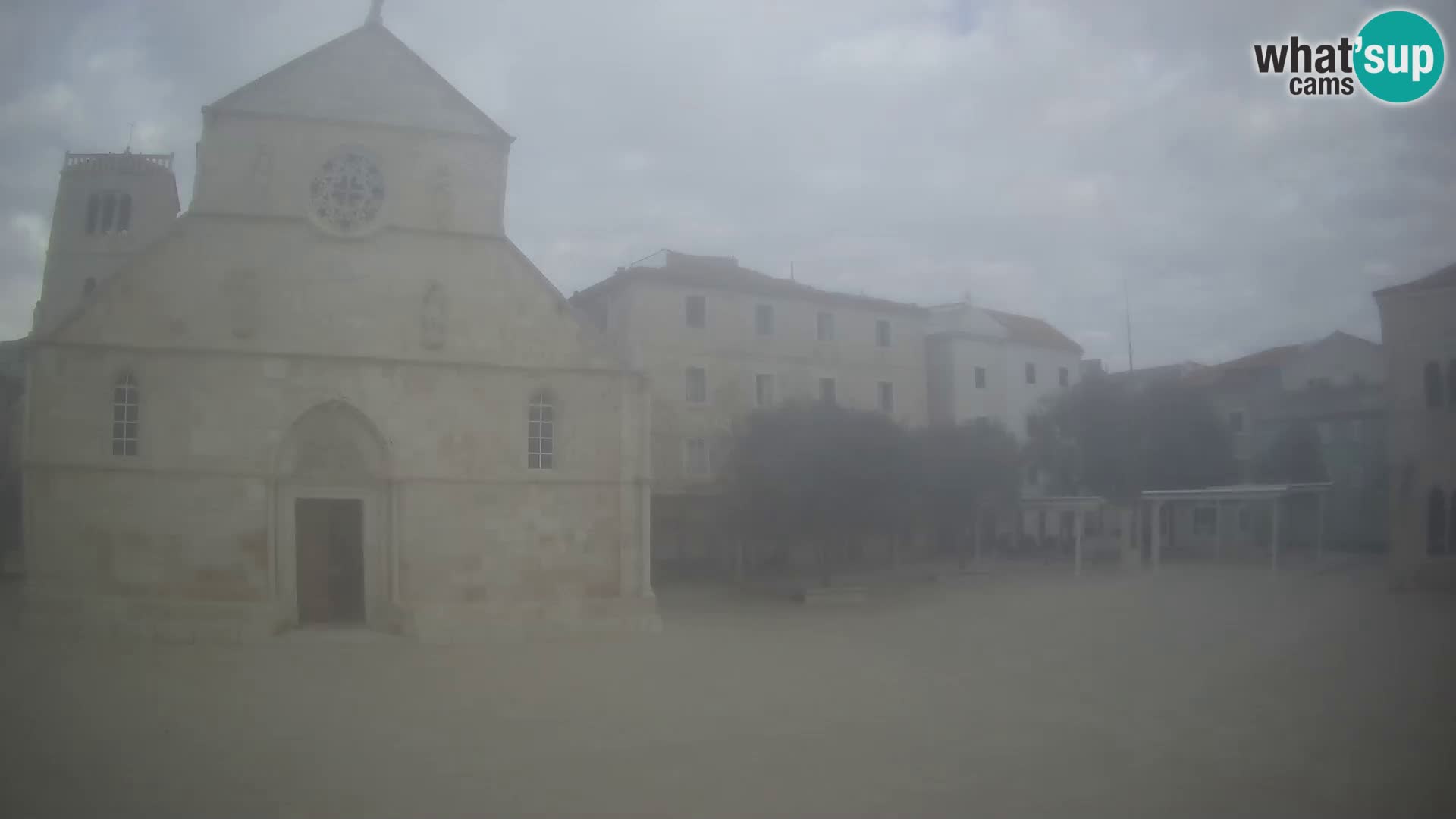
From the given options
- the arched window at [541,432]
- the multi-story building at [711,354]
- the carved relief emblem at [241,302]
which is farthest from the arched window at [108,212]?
the multi-story building at [711,354]

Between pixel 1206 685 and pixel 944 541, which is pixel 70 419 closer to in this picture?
pixel 1206 685

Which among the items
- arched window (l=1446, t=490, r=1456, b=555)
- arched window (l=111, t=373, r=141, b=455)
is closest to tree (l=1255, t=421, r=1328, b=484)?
arched window (l=1446, t=490, r=1456, b=555)

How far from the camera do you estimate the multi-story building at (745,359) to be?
33344 millimetres

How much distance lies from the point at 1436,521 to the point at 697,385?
22160 mm

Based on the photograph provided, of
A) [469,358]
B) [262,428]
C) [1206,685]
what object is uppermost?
[469,358]

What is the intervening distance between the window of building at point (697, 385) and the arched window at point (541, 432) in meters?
13.1

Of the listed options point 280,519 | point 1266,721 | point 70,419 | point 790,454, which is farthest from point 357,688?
point 790,454

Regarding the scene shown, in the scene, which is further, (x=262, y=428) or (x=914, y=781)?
(x=262, y=428)

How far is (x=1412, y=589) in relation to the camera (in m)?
22.0

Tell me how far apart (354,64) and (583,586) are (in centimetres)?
1263

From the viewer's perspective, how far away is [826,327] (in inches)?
1491

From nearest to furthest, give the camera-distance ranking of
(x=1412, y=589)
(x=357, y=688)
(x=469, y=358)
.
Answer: (x=357, y=688), (x=469, y=358), (x=1412, y=589)

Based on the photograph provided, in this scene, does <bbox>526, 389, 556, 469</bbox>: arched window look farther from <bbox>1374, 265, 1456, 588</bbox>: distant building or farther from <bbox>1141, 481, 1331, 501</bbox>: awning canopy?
<bbox>1141, 481, 1331, 501</bbox>: awning canopy

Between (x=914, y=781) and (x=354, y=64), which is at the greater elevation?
(x=354, y=64)
